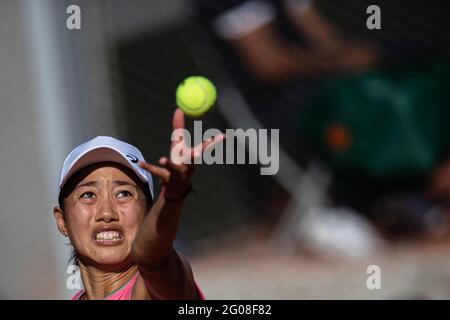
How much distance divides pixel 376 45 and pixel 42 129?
6.68 feet

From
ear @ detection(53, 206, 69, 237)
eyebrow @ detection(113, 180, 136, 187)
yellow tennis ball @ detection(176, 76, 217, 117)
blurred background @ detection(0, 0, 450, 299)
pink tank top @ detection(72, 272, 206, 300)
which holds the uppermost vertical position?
blurred background @ detection(0, 0, 450, 299)

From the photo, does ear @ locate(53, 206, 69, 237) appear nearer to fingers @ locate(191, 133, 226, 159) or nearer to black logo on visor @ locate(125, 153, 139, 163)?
black logo on visor @ locate(125, 153, 139, 163)

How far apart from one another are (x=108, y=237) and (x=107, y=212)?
6cm

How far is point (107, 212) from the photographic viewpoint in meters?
2.25

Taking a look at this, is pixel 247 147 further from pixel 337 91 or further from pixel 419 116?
pixel 419 116

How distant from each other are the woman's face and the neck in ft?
0.08

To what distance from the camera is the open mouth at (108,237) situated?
2242 mm

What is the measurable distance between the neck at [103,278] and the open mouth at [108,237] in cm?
8

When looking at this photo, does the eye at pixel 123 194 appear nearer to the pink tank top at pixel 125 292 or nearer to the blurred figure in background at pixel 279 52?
the pink tank top at pixel 125 292

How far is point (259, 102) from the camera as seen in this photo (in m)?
5.66

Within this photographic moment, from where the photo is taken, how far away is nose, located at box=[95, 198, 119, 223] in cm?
224

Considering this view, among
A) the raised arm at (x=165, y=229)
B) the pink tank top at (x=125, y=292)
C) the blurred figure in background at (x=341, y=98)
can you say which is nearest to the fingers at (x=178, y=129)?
the raised arm at (x=165, y=229)

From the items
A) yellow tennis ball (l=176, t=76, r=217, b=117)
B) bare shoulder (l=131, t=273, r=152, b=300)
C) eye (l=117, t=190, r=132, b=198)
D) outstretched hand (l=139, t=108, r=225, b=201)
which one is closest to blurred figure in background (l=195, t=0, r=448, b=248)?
yellow tennis ball (l=176, t=76, r=217, b=117)
